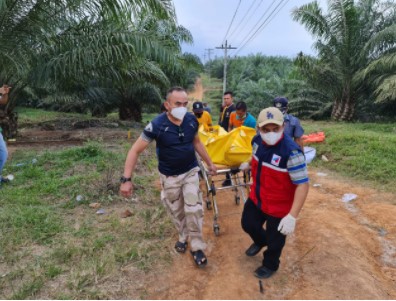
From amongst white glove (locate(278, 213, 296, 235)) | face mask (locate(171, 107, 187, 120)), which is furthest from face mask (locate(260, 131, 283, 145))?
face mask (locate(171, 107, 187, 120))

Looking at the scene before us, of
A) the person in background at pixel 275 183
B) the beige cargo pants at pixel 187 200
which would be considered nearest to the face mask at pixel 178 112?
the beige cargo pants at pixel 187 200

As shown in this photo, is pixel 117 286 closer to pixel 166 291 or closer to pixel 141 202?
pixel 166 291

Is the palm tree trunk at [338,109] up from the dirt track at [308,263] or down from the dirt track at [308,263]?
up

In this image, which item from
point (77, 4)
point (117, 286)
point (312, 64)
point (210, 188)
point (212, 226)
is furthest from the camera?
point (312, 64)

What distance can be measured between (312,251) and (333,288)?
588 millimetres

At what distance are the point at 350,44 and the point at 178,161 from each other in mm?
10294

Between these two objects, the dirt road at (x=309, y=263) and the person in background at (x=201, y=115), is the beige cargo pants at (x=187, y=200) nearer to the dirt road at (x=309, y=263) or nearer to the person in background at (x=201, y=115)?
the dirt road at (x=309, y=263)

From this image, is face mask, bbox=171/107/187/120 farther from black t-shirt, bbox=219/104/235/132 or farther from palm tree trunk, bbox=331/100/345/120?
palm tree trunk, bbox=331/100/345/120

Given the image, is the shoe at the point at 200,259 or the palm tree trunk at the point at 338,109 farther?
the palm tree trunk at the point at 338,109

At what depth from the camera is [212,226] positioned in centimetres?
389

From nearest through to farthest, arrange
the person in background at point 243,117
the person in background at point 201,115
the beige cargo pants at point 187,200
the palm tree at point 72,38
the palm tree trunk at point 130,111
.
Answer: the beige cargo pants at point 187,200, the person in background at point 243,117, the person in background at point 201,115, the palm tree at point 72,38, the palm tree trunk at point 130,111

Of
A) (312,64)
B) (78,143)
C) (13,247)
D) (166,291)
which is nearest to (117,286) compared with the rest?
(166,291)

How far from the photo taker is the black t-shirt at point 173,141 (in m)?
2.71

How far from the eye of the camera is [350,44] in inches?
425
